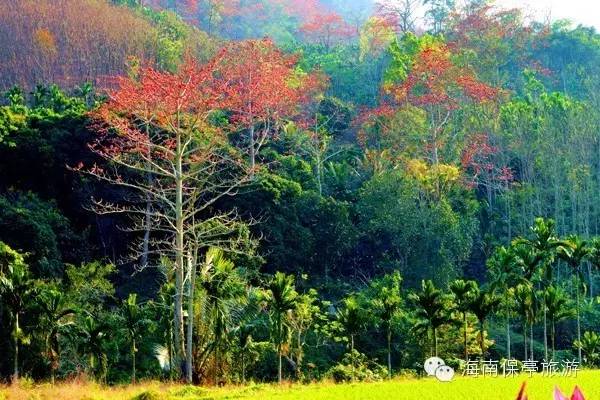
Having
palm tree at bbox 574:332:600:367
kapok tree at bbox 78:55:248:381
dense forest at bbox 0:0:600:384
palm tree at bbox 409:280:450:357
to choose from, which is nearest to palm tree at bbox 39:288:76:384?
dense forest at bbox 0:0:600:384

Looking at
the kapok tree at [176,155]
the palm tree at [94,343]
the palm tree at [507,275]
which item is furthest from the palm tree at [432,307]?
the palm tree at [94,343]

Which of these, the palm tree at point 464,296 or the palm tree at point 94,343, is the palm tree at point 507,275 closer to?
the palm tree at point 464,296

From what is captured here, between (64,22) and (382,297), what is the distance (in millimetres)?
23312

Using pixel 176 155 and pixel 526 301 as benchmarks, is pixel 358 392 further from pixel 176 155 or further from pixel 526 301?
pixel 526 301

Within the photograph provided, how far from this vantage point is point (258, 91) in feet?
97.1

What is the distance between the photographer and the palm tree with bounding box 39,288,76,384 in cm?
1797

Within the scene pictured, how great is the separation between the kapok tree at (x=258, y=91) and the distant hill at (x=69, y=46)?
14.6 ft

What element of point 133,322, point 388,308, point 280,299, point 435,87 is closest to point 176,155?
point 133,322

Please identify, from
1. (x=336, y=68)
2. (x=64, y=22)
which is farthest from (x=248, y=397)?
(x=336, y=68)

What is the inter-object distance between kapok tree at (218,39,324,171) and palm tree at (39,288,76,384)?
1079cm

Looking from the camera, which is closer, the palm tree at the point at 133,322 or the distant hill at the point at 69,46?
the palm tree at the point at 133,322

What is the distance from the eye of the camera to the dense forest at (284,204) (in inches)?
747

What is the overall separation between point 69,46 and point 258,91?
11.8 m

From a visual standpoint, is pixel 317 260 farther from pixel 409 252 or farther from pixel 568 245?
pixel 568 245
